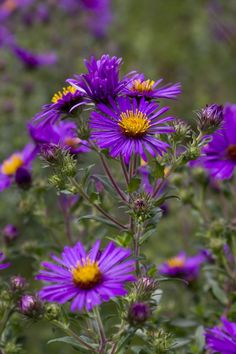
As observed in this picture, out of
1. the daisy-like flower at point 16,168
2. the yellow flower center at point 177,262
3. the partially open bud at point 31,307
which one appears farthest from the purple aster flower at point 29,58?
the partially open bud at point 31,307

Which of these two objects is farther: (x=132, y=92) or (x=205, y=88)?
(x=205, y=88)

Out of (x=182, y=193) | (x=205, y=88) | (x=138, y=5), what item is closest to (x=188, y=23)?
(x=138, y=5)

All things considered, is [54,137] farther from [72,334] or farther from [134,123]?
[72,334]

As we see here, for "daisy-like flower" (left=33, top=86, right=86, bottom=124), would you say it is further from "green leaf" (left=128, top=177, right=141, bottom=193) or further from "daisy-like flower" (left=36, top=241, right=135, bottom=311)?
"daisy-like flower" (left=36, top=241, right=135, bottom=311)

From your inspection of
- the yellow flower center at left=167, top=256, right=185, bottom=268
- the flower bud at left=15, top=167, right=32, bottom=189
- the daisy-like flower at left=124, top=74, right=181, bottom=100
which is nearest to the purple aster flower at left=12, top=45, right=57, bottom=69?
the flower bud at left=15, top=167, right=32, bottom=189

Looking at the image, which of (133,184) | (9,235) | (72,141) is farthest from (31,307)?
(9,235)

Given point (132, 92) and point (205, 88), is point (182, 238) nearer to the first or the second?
point (132, 92)
